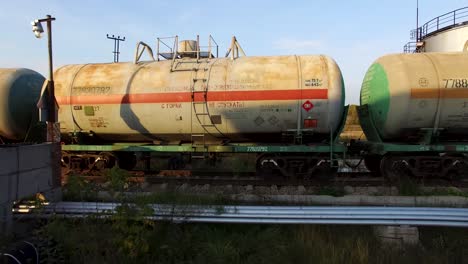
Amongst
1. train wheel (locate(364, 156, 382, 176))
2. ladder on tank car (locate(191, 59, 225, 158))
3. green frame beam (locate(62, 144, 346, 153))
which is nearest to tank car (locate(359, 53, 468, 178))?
train wheel (locate(364, 156, 382, 176))

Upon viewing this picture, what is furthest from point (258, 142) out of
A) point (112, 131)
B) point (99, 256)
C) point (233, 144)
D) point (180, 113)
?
point (99, 256)

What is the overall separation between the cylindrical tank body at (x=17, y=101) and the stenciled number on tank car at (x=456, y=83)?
36.4 ft

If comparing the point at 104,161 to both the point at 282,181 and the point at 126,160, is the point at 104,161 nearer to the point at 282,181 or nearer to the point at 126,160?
the point at 126,160

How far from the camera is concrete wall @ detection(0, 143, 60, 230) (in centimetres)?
527

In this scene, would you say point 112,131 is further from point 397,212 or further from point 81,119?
point 397,212

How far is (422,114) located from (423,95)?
18.4 inches

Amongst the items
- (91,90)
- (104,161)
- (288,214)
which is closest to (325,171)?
(288,214)

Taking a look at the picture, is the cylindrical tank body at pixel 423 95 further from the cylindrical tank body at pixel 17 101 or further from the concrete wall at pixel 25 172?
the cylindrical tank body at pixel 17 101

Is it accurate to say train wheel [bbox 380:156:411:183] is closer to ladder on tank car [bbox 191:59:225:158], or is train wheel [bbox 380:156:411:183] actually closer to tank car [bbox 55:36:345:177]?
tank car [bbox 55:36:345:177]

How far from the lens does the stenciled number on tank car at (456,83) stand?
8867 millimetres

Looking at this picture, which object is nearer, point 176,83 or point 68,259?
point 68,259

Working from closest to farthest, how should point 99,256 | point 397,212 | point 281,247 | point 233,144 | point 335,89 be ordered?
point 99,256 < point 281,247 < point 397,212 < point 335,89 < point 233,144

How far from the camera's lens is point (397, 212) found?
17.4 ft

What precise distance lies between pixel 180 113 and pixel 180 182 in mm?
1806
